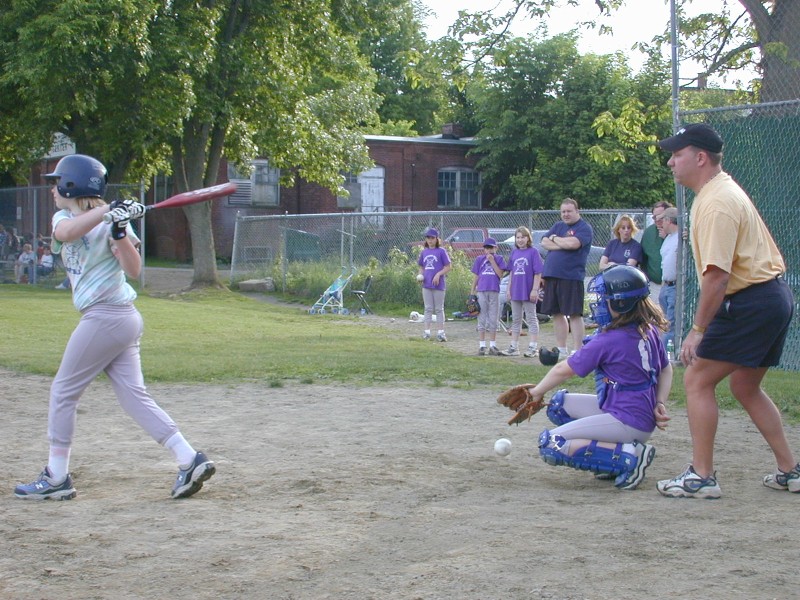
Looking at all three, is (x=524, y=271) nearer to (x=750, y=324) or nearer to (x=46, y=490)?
(x=750, y=324)

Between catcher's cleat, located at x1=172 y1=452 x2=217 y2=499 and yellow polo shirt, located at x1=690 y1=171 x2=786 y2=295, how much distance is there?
2967 millimetres

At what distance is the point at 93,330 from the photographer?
17.7ft

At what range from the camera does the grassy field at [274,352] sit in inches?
411

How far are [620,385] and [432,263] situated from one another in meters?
9.46

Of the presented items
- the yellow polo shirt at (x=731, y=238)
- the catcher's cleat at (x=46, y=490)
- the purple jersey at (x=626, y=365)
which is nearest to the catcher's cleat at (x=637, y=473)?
the purple jersey at (x=626, y=365)

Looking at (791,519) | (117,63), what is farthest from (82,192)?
(117,63)

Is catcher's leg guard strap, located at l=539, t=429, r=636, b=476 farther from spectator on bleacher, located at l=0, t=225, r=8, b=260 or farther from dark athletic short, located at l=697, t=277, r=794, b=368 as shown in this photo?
spectator on bleacher, located at l=0, t=225, r=8, b=260

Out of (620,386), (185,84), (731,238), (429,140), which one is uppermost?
(429,140)

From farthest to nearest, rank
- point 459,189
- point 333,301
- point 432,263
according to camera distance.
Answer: point 459,189 < point 333,301 < point 432,263

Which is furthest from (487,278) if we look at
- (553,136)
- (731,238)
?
(553,136)

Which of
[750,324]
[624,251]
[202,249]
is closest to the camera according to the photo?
[750,324]

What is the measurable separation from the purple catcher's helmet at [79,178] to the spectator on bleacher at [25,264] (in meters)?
24.7

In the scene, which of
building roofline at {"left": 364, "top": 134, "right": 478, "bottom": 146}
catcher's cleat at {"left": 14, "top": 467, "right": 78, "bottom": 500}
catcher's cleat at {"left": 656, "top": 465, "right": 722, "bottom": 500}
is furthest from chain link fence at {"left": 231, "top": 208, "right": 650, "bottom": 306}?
catcher's cleat at {"left": 14, "top": 467, "right": 78, "bottom": 500}

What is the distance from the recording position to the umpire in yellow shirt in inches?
205
